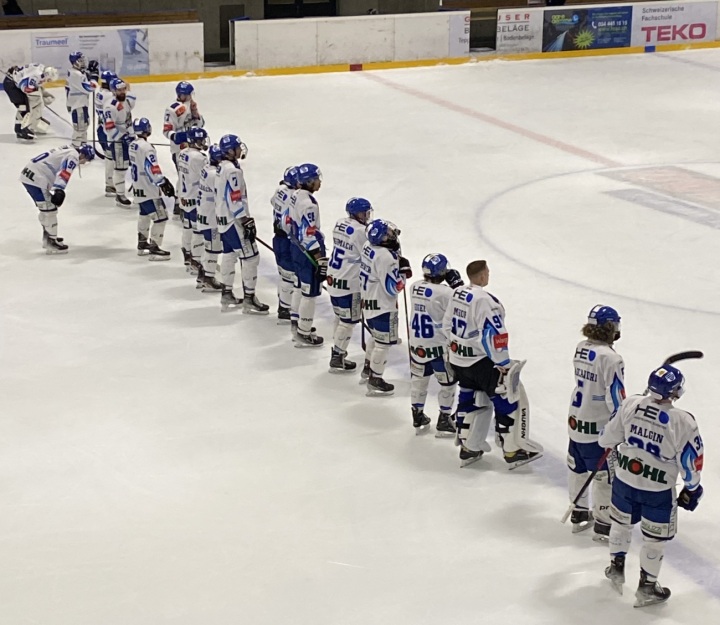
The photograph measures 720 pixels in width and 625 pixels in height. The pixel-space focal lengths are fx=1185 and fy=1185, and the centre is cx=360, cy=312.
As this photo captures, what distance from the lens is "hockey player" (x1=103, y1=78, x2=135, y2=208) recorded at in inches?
501

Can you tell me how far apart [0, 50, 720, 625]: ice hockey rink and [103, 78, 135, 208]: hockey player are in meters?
0.51

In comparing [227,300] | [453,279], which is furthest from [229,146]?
[453,279]

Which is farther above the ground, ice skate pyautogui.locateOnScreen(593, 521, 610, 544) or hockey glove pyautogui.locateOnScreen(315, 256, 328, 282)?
hockey glove pyautogui.locateOnScreen(315, 256, 328, 282)

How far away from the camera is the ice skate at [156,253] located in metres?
11.6

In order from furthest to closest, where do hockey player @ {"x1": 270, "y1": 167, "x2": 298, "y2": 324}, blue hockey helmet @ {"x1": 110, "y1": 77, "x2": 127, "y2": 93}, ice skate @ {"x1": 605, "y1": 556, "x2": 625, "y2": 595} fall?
blue hockey helmet @ {"x1": 110, "y1": 77, "x2": 127, "y2": 93} → hockey player @ {"x1": 270, "y1": 167, "x2": 298, "y2": 324} → ice skate @ {"x1": 605, "y1": 556, "x2": 625, "y2": 595}

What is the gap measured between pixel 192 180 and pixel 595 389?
541cm

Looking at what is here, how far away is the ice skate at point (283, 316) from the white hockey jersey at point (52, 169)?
111 inches

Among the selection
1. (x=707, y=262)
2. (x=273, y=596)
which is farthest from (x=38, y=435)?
(x=707, y=262)

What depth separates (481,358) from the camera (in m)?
6.96

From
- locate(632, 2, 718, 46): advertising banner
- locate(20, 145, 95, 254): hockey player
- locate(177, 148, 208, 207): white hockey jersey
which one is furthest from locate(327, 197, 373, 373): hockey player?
locate(632, 2, 718, 46): advertising banner

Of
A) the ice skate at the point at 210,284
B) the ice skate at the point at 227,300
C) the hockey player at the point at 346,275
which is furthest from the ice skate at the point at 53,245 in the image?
the hockey player at the point at 346,275

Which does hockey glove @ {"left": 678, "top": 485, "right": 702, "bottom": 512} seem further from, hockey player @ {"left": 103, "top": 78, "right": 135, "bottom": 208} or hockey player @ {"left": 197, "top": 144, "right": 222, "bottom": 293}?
hockey player @ {"left": 103, "top": 78, "right": 135, "bottom": 208}

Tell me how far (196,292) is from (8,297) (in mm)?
1659

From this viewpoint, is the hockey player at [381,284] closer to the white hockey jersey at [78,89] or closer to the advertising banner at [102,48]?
the white hockey jersey at [78,89]
